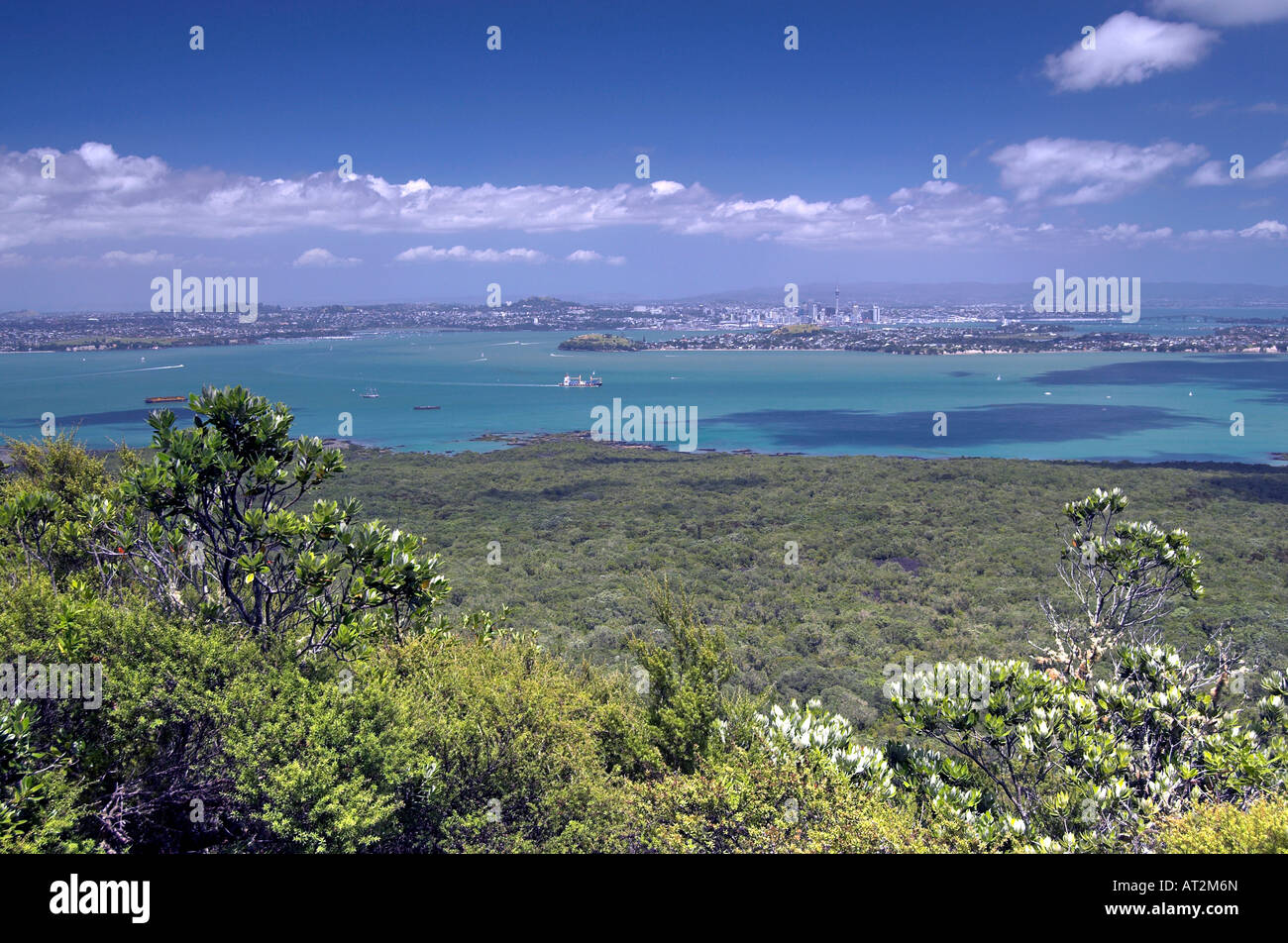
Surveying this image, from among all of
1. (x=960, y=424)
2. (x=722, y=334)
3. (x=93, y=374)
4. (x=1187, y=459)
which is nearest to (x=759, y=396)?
(x=960, y=424)

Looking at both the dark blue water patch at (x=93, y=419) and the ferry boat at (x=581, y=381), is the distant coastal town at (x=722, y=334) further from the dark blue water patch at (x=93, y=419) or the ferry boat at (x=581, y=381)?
the dark blue water patch at (x=93, y=419)

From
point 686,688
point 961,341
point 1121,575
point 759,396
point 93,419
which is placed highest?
point 961,341

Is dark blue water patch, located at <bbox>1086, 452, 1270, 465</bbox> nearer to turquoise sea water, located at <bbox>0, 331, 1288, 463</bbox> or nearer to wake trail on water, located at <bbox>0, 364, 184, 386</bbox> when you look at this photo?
turquoise sea water, located at <bbox>0, 331, 1288, 463</bbox>

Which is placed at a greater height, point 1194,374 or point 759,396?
point 1194,374

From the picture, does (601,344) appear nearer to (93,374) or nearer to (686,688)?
(93,374)

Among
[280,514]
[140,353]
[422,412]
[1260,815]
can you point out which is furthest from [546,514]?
Answer: [140,353]

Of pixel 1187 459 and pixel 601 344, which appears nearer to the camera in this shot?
pixel 1187 459
